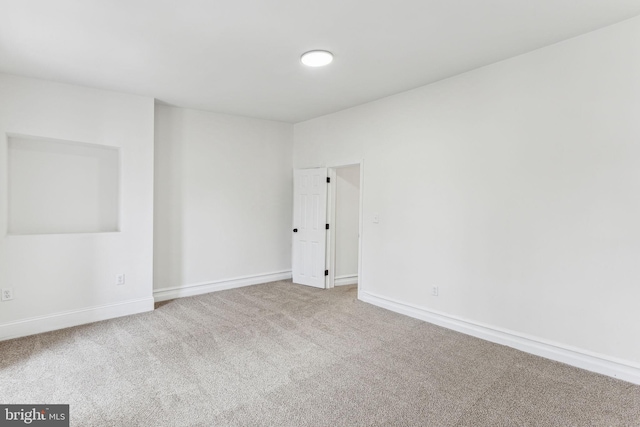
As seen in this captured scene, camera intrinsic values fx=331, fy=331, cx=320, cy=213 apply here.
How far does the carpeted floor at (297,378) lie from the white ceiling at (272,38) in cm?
275

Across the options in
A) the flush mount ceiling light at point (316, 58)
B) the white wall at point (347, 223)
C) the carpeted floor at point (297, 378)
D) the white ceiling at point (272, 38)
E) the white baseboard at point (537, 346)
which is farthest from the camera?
the white wall at point (347, 223)

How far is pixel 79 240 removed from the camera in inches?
Result: 151

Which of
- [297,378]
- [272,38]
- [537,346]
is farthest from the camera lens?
[537,346]

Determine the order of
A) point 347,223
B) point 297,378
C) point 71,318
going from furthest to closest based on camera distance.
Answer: point 347,223, point 71,318, point 297,378

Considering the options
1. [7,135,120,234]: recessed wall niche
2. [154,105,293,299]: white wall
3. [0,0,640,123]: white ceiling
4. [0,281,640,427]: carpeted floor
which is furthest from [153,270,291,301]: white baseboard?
[0,0,640,123]: white ceiling

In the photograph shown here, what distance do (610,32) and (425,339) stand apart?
3.06 m

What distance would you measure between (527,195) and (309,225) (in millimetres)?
3253

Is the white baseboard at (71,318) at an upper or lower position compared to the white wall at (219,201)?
lower

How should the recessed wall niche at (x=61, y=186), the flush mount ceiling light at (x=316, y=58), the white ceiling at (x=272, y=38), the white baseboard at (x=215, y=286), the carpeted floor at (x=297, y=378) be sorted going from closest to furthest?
1. the carpeted floor at (x=297, y=378)
2. the white ceiling at (x=272, y=38)
3. the flush mount ceiling light at (x=316, y=58)
4. the recessed wall niche at (x=61, y=186)
5. the white baseboard at (x=215, y=286)

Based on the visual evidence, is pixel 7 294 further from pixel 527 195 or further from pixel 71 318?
pixel 527 195

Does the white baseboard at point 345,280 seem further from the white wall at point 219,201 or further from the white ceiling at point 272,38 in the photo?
the white ceiling at point 272,38

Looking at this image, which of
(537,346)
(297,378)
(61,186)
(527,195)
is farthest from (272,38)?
(537,346)

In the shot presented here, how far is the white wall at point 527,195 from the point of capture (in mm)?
2590

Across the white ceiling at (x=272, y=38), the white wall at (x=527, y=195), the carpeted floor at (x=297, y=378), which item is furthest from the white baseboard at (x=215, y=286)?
the white ceiling at (x=272, y=38)
